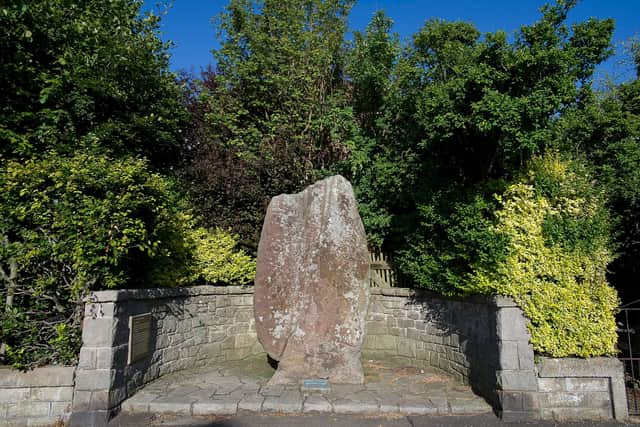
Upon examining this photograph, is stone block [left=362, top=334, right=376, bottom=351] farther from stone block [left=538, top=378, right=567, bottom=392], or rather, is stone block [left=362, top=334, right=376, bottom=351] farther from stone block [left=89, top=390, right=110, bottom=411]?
stone block [left=89, top=390, right=110, bottom=411]

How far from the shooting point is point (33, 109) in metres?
7.35

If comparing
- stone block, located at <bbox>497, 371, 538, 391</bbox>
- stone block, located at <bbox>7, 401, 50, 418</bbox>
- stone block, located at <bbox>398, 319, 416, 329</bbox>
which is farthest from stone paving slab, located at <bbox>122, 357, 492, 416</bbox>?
stone block, located at <bbox>398, 319, 416, 329</bbox>

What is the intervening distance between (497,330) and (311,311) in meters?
2.55

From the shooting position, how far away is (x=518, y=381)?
191 inches

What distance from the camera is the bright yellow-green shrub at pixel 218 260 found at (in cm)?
774

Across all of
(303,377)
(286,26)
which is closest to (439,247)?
(303,377)

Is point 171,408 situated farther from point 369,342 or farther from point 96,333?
point 369,342

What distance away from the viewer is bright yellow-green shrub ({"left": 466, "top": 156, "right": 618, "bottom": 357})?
16.3 ft

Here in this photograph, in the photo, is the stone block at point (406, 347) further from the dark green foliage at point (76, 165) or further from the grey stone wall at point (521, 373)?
the dark green foliage at point (76, 165)

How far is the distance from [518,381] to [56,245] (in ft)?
19.6

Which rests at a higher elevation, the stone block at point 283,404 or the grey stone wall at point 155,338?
the grey stone wall at point 155,338

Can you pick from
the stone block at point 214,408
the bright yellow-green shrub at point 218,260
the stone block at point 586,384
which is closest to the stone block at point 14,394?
the stone block at point 214,408

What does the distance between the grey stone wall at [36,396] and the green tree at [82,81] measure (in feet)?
12.0

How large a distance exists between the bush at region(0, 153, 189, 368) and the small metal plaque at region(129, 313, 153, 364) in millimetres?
626
